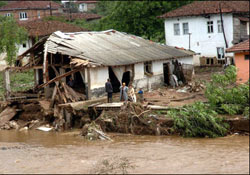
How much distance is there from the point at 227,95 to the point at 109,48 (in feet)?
27.7

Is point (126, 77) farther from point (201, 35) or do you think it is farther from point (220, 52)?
point (201, 35)

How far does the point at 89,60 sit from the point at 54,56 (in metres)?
2.98

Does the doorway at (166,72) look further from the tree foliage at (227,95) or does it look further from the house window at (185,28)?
the house window at (185,28)

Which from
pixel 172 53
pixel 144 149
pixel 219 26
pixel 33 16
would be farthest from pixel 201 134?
pixel 33 16

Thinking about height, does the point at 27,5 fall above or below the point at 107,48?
above

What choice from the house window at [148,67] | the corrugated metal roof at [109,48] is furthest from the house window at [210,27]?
the house window at [148,67]

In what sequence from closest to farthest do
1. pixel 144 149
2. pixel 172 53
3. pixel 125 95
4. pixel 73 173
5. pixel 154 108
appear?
pixel 73 173 → pixel 144 149 → pixel 154 108 → pixel 125 95 → pixel 172 53

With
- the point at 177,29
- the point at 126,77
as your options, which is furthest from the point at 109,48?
the point at 177,29

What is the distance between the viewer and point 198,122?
17531 millimetres

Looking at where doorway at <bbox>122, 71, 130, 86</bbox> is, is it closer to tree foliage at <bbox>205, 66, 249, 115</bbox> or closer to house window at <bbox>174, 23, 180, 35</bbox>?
tree foliage at <bbox>205, 66, 249, 115</bbox>

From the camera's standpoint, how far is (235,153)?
15156 millimetres

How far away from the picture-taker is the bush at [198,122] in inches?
679

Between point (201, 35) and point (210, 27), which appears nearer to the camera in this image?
point (210, 27)

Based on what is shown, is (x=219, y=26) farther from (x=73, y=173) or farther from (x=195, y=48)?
(x=73, y=173)
